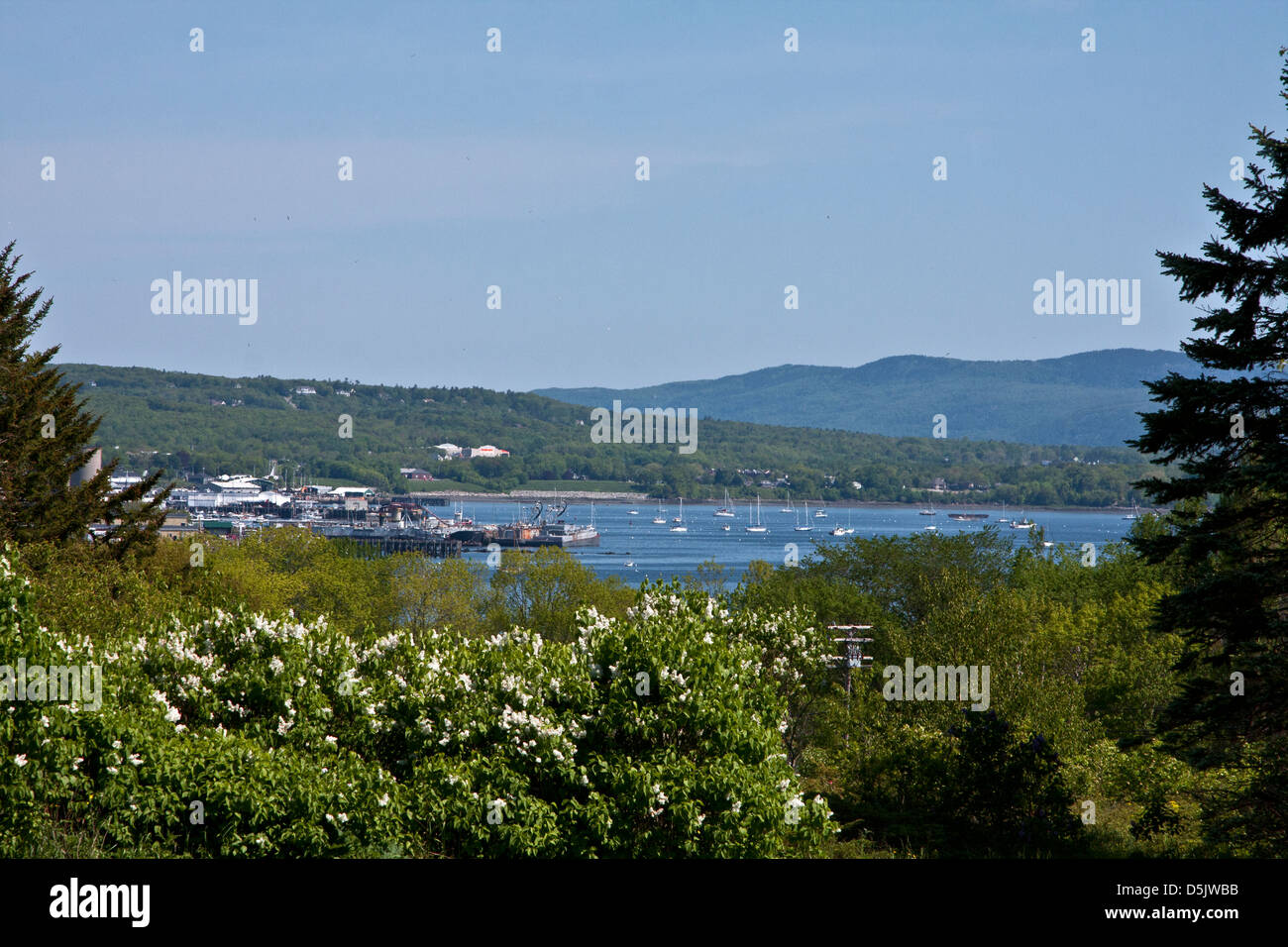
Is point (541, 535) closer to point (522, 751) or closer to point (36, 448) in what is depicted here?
point (36, 448)

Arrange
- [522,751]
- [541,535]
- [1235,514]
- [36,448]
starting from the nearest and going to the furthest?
[522,751]
[1235,514]
[36,448]
[541,535]

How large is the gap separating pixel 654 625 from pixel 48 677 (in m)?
7.09

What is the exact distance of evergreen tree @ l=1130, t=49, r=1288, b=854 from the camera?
604 inches

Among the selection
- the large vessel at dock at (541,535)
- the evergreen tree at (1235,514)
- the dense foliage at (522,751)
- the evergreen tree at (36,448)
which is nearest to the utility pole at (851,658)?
the dense foliage at (522,751)

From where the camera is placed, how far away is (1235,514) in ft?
54.7

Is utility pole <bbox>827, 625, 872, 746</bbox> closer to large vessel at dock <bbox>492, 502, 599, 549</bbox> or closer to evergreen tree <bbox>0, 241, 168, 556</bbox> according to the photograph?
evergreen tree <bbox>0, 241, 168, 556</bbox>

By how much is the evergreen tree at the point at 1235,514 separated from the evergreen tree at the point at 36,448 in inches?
956

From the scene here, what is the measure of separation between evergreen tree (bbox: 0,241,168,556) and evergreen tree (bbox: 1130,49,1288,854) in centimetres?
2428

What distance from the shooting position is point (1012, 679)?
25.6 meters

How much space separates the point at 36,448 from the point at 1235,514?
27261mm

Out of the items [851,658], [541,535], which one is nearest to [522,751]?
[851,658]

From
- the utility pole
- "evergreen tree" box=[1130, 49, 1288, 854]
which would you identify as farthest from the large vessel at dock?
"evergreen tree" box=[1130, 49, 1288, 854]
